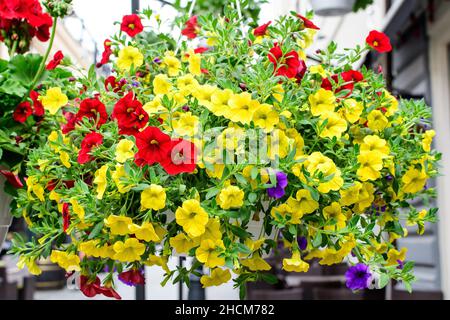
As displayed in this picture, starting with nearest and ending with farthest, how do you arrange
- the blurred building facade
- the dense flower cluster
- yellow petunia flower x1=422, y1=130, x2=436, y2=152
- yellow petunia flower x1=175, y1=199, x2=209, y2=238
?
yellow petunia flower x1=175, y1=199, x2=209, y2=238 → yellow petunia flower x1=422, y1=130, x2=436, y2=152 → the dense flower cluster → the blurred building facade

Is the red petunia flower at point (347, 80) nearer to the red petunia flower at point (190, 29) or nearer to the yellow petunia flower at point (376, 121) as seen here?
the yellow petunia flower at point (376, 121)

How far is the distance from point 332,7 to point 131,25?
218 cm

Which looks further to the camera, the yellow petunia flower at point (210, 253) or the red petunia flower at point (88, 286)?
the red petunia flower at point (88, 286)

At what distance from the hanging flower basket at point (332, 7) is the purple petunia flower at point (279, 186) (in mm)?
2521

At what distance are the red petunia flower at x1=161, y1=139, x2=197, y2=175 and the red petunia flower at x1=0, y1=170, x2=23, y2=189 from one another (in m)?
0.33

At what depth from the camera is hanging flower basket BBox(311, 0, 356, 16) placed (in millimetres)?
3088

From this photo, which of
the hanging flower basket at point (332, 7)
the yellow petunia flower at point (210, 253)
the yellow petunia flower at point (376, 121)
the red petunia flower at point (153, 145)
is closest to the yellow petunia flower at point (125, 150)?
the red petunia flower at point (153, 145)

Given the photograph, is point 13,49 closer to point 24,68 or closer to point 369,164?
point 24,68

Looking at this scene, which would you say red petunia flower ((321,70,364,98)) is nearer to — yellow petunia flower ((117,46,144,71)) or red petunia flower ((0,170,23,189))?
yellow petunia flower ((117,46,144,71))

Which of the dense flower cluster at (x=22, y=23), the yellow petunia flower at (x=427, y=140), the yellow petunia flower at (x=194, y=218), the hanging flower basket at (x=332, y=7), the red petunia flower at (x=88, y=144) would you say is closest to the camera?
the yellow petunia flower at (x=194, y=218)

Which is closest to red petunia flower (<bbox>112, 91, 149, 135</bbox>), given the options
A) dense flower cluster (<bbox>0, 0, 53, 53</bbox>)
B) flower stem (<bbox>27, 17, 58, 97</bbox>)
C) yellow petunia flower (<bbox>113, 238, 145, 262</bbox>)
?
yellow petunia flower (<bbox>113, 238, 145, 262</bbox>)

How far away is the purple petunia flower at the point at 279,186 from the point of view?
729 millimetres

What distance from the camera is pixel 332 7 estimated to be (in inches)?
122
